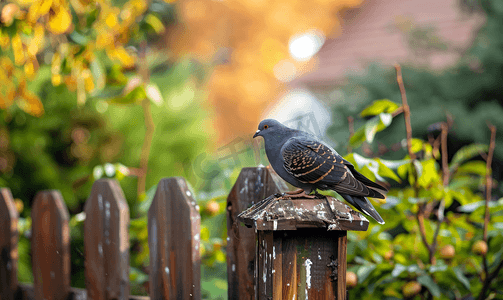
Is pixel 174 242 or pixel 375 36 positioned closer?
pixel 174 242

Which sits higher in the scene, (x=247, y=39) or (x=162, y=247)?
(x=247, y=39)

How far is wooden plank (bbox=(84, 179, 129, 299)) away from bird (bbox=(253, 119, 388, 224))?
0.80m

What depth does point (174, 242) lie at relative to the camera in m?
1.41

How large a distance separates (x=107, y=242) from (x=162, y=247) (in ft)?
0.99

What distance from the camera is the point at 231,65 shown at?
9375mm

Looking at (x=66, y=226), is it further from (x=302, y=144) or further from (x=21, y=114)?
(x=21, y=114)

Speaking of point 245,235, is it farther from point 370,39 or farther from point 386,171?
point 370,39

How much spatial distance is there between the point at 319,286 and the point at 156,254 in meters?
0.70

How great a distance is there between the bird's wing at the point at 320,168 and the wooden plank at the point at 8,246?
63.9 inches

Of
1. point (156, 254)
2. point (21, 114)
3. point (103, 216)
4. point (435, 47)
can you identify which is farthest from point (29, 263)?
point (435, 47)

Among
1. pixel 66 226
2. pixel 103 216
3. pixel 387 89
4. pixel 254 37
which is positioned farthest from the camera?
pixel 254 37

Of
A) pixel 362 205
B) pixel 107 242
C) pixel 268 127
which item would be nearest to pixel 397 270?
pixel 362 205

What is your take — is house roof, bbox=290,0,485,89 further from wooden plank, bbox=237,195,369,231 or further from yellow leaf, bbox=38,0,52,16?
wooden plank, bbox=237,195,369,231

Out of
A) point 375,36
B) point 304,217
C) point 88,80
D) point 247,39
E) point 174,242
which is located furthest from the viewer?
point 247,39
